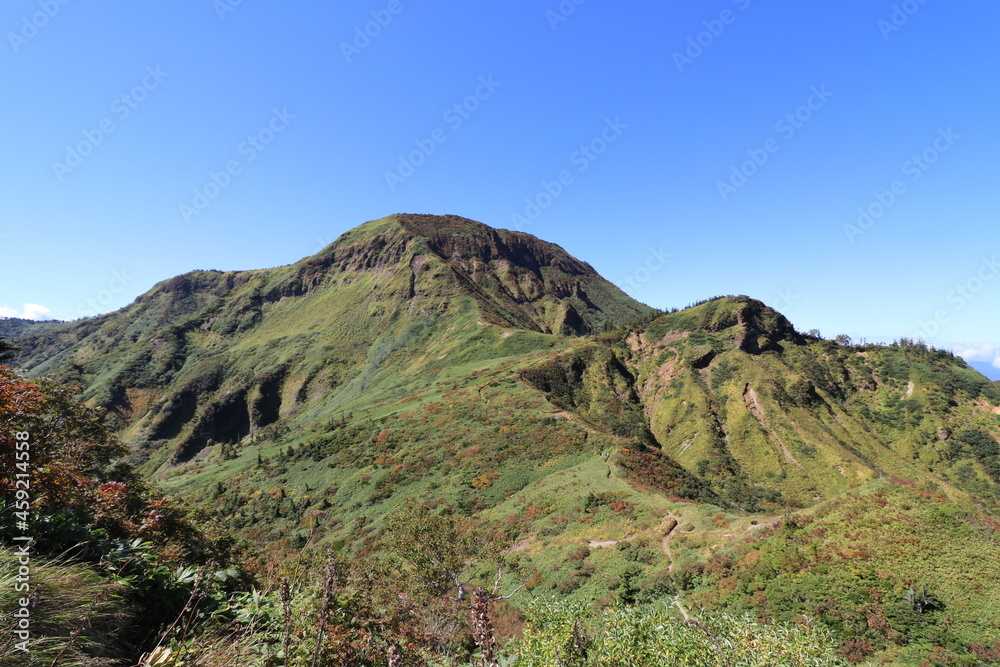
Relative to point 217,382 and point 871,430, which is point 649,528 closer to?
point 871,430

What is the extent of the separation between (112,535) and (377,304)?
140671 mm

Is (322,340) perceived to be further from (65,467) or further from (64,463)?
(65,467)

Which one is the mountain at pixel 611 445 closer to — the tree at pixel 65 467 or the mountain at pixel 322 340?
the mountain at pixel 322 340

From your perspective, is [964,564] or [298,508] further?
[298,508]

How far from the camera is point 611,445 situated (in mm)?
45062

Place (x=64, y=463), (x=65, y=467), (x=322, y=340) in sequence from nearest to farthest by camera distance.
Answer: (x=65, y=467)
(x=64, y=463)
(x=322, y=340)

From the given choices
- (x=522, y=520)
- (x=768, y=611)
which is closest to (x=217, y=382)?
(x=522, y=520)

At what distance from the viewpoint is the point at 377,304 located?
146375mm

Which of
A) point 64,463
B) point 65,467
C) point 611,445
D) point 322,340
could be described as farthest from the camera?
point 322,340

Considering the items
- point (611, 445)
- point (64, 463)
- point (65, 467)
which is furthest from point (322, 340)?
point (65, 467)

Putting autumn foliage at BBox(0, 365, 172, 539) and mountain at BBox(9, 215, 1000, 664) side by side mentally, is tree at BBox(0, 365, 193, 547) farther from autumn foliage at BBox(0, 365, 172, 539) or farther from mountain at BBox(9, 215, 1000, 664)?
mountain at BBox(9, 215, 1000, 664)

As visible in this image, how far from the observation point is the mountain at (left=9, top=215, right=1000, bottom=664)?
57.7 ft

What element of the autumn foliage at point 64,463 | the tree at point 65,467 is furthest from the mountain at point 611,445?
the autumn foliage at point 64,463

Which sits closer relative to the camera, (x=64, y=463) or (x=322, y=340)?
(x=64, y=463)
